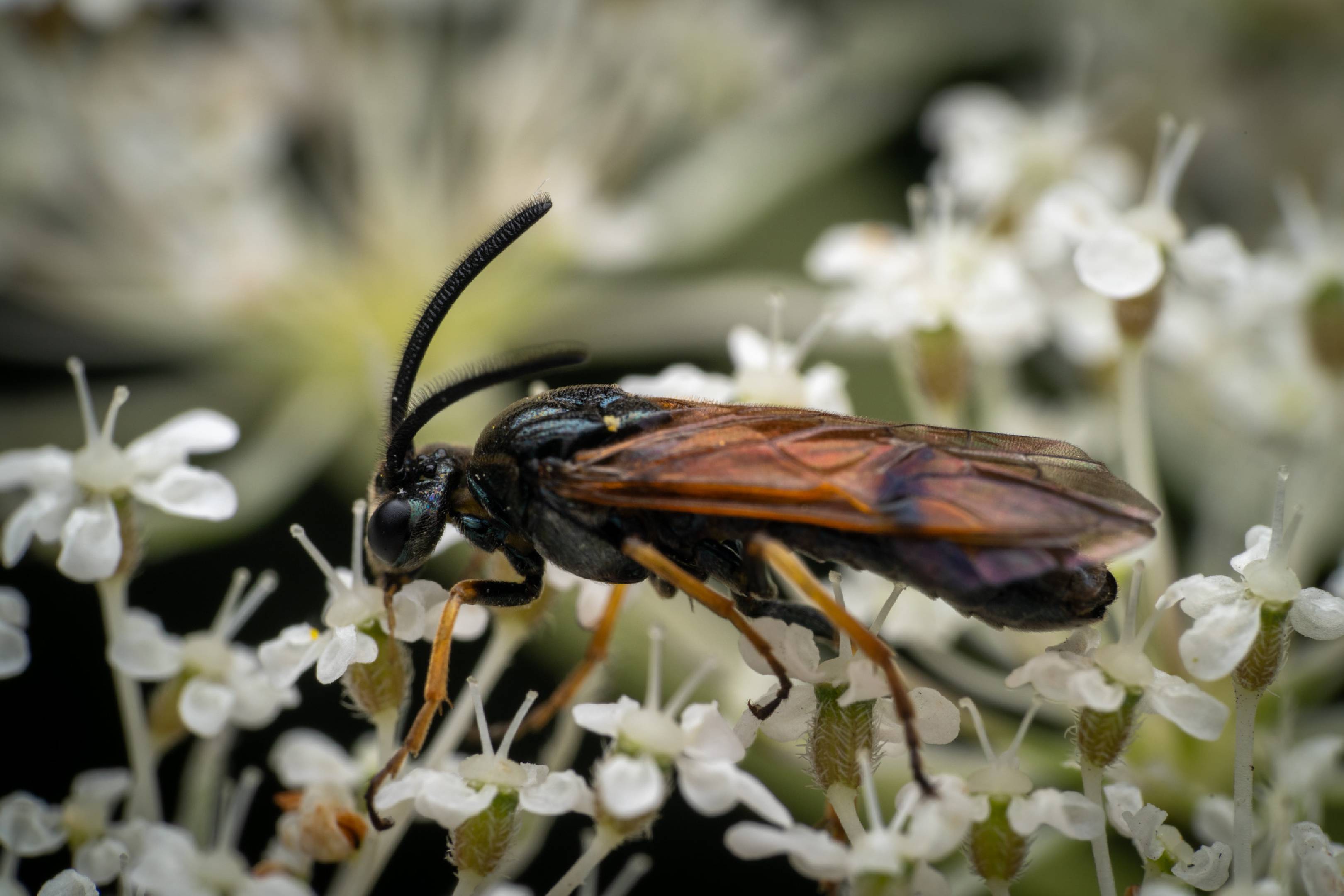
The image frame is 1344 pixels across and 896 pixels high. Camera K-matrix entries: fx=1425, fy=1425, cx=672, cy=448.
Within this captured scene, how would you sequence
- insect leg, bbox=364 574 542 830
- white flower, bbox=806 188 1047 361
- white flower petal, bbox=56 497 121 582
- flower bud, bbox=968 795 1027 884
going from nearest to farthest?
flower bud, bbox=968 795 1027 884, insect leg, bbox=364 574 542 830, white flower petal, bbox=56 497 121 582, white flower, bbox=806 188 1047 361

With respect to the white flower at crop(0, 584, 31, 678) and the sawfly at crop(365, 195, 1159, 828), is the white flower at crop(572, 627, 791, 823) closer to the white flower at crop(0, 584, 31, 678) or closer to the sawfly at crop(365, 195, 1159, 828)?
the sawfly at crop(365, 195, 1159, 828)

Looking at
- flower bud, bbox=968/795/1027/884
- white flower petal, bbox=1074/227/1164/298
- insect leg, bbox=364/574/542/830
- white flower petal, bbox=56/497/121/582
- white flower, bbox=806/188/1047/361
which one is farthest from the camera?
white flower, bbox=806/188/1047/361

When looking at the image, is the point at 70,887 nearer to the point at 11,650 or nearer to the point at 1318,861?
the point at 11,650

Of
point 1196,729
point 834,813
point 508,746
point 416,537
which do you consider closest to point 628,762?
point 508,746

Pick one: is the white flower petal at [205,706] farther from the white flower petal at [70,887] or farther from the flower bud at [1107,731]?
the flower bud at [1107,731]

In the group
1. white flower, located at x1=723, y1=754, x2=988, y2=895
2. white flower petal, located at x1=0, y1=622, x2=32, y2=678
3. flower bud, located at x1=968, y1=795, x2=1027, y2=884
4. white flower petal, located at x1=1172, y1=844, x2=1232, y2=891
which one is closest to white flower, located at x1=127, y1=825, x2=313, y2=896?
white flower petal, located at x1=0, y1=622, x2=32, y2=678

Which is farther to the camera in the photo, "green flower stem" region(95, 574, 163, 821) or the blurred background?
the blurred background

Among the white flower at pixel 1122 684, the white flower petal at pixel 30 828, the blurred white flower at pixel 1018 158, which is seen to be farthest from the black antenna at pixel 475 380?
the blurred white flower at pixel 1018 158
